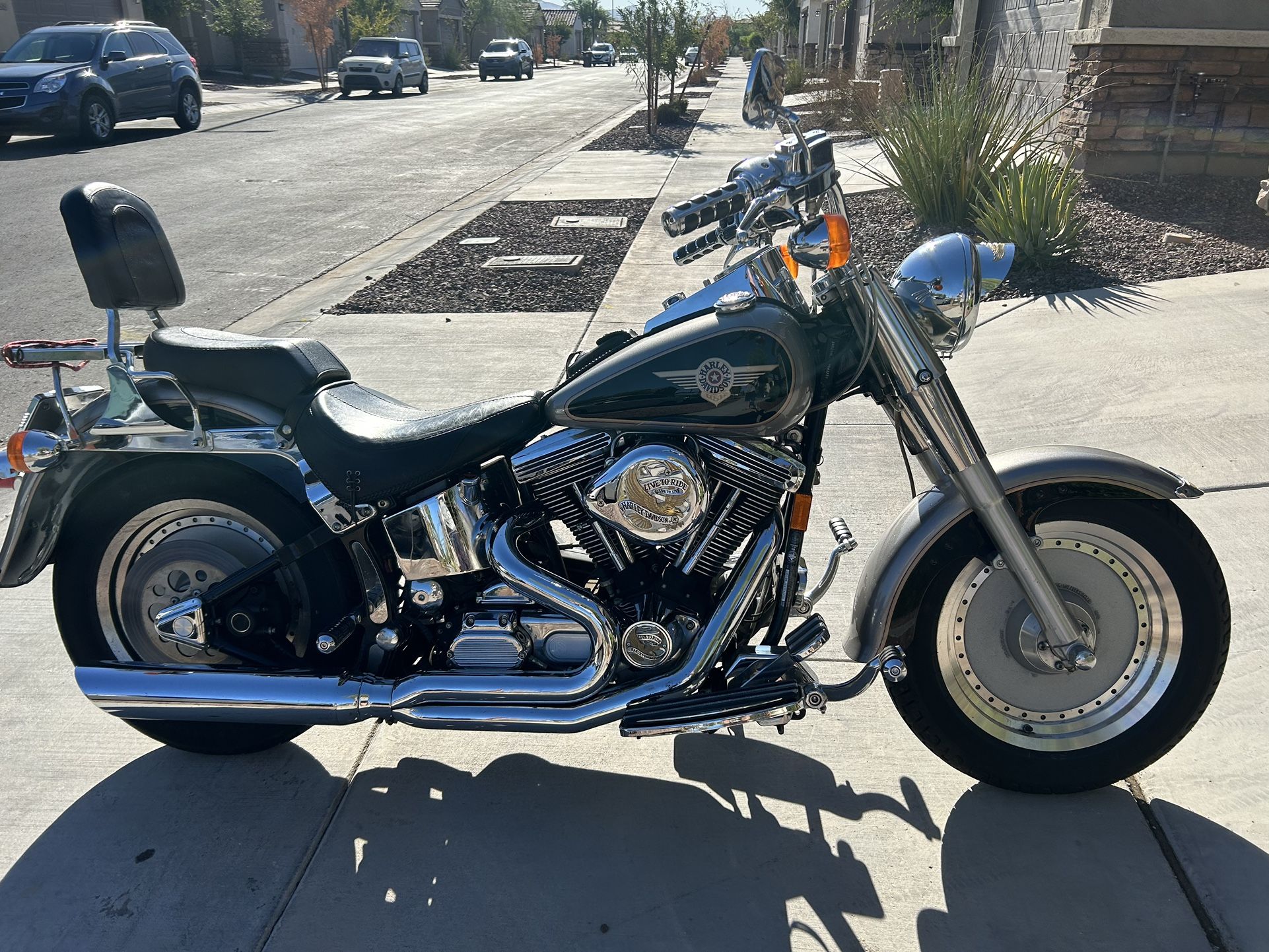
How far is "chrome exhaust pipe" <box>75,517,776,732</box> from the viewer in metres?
2.35

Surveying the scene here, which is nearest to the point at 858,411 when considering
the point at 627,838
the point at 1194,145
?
the point at 627,838

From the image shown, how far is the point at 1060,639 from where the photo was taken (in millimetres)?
2393

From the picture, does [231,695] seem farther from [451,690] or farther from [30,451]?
[30,451]

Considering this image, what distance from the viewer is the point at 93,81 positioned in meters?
15.1

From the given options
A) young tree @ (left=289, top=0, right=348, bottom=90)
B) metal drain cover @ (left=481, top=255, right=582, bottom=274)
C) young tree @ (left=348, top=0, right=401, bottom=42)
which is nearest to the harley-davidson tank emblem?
metal drain cover @ (left=481, top=255, right=582, bottom=274)

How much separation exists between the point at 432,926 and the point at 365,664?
675 mm

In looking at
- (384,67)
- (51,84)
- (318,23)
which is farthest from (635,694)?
(318,23)

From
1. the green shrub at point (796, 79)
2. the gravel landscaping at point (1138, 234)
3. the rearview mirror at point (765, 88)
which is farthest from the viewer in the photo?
the green shrub at point (796, 79)

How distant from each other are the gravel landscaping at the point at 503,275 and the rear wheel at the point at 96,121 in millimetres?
8391

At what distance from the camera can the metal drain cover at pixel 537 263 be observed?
26.8 feet

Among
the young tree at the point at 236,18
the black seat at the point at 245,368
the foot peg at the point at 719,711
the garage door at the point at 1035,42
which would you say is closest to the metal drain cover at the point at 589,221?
the garage door at the point at 1035,42

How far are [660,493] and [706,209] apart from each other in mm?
627

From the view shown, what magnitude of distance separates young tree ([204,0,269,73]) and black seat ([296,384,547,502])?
37.2m

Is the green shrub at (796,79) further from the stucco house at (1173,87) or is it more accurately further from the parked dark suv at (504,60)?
the stucco house at (1173,87)
